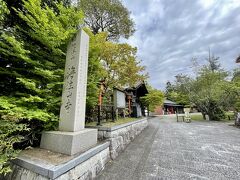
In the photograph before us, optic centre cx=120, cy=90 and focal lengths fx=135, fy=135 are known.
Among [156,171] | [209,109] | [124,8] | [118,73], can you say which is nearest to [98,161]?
[156,171]

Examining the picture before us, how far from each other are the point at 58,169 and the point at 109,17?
41.6 ft

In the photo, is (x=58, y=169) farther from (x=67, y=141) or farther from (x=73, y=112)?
(x=73, y=112)

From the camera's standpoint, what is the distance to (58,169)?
2.09 meters

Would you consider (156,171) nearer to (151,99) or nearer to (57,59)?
(57,59)

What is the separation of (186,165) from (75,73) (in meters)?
3.73

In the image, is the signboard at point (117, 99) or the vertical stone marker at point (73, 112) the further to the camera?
the signboard at point (117, 99)

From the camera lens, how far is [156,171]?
3.24 m

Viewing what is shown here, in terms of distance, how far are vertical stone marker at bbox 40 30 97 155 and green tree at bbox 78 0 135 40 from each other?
9449mm

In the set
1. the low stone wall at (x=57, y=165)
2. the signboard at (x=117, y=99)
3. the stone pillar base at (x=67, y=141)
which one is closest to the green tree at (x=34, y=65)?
the stone pillar base at (x=67, y=141)

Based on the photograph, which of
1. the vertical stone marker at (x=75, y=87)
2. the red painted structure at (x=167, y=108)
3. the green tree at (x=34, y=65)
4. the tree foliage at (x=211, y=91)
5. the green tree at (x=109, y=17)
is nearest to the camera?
the green tree at (x=34, y=65)

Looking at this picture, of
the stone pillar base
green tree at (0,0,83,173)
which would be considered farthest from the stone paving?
green tree at (0,0,83,173)

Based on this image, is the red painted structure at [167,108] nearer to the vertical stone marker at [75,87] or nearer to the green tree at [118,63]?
the green tree at [118,63]

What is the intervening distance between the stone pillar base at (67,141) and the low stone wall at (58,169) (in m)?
0.22

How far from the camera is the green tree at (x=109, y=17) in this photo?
11.4m
